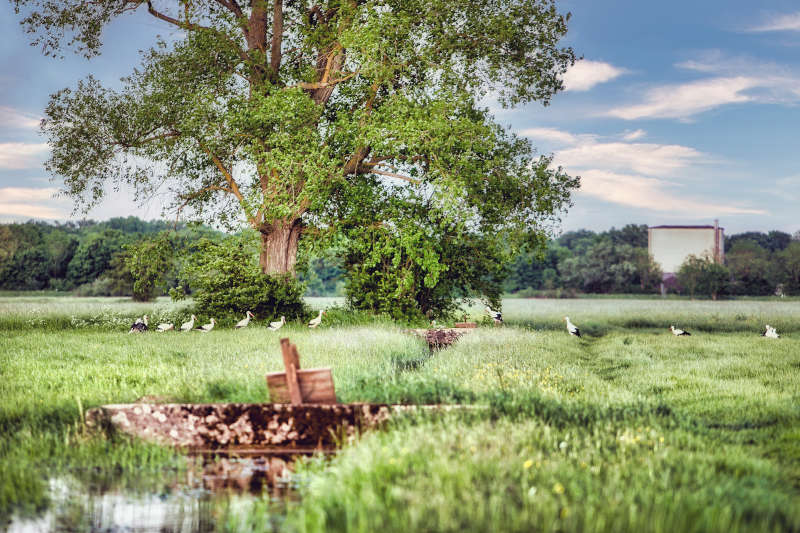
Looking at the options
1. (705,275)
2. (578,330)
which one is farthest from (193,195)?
(705,275)

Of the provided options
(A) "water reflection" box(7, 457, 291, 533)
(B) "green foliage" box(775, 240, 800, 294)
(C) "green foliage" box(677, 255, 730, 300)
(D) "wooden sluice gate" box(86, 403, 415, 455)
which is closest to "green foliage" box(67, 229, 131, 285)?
(D) "wooden sluice gate" box(86, 403, 415, 455)

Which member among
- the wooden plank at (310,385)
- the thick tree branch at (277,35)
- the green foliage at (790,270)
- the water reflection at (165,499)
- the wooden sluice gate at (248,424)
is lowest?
the water reflection at (165,499)

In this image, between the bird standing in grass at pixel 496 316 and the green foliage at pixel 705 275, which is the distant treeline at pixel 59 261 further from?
the green foliage at pixel 705 275

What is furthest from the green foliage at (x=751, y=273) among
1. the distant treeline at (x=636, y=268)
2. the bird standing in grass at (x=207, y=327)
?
the bird standing in grass at (x=207, y=327)

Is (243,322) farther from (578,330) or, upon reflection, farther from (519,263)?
(519,263)

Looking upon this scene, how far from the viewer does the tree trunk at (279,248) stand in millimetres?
25297

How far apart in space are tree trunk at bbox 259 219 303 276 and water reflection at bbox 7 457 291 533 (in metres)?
Result: 17.8

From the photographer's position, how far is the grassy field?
5.12 metres

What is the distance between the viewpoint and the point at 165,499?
6.41 meters

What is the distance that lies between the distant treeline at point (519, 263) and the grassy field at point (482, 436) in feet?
41.4

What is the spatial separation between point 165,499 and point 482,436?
3.24 m

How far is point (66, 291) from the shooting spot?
58469mm

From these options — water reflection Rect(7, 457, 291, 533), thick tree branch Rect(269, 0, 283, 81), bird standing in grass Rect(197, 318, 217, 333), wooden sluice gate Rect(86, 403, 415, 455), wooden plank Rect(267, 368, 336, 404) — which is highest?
thick tree branch Rect(269, 0, 283, 81)

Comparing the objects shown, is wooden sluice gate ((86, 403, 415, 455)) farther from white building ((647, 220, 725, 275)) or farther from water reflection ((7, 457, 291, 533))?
white building ((647, 220, 725, 275))
